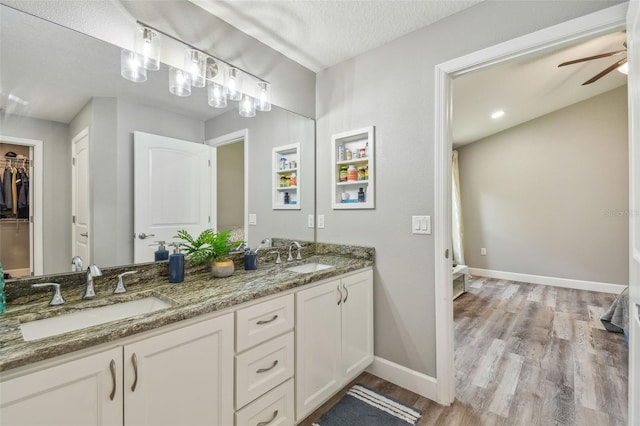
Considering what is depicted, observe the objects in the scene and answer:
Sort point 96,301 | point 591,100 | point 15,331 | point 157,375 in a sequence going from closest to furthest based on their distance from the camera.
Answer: point 15,331
point 157,375
point 96,301
point 591,100

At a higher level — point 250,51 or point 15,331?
point 250,51

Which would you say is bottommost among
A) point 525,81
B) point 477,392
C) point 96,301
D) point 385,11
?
point 477,392

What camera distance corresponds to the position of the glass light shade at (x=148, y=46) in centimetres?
141

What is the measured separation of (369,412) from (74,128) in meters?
2.15

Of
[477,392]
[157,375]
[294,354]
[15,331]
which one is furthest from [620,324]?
[15,331]

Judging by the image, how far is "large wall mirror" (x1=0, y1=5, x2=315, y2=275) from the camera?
3.83 feet

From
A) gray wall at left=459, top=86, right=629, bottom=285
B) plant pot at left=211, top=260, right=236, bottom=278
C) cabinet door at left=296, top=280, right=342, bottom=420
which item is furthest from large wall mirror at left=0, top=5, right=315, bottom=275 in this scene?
gray wall at left=459, top=86, right=629, bottom=285

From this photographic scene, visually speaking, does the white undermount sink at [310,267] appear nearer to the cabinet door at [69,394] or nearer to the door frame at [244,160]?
the door frame at [244,160]

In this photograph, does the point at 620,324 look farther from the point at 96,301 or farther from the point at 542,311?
the point at 96,301

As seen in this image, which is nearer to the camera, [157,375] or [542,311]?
[157,375]

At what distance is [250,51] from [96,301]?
1691mm

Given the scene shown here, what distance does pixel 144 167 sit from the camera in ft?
5.04

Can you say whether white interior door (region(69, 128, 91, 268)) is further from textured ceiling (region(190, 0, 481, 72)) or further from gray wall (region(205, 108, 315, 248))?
textured ceiling (region(190, 0, 481, 72))

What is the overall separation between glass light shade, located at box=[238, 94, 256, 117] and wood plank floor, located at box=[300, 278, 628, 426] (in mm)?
1959
